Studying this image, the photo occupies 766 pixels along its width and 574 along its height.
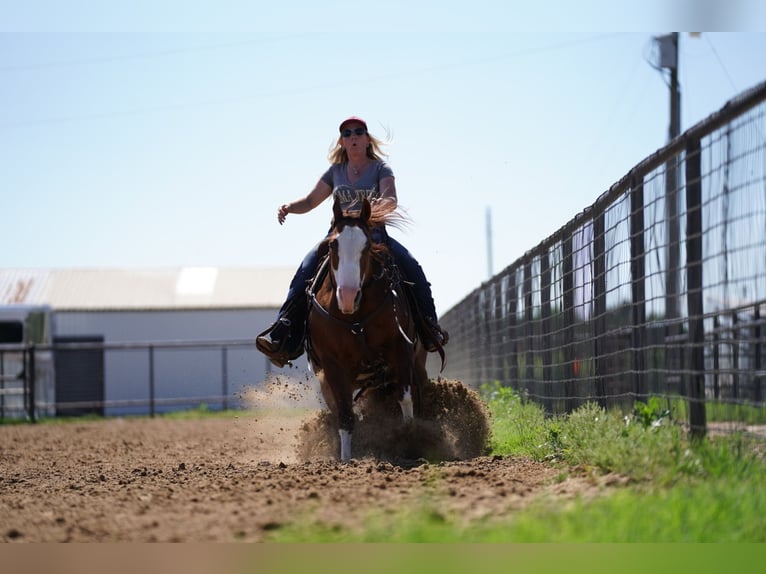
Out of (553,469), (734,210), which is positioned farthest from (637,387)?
(734,210)

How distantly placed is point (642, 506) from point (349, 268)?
3.91 m

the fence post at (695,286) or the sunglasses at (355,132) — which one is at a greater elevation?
the sunglasses at (355,132)

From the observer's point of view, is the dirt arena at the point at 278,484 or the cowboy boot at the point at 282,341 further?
the cowboy boot at the point at 282,341

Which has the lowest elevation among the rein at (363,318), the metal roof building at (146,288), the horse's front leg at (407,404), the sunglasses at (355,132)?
the horse's front leg at (407,404)

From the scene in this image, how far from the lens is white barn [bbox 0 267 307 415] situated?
30891mm

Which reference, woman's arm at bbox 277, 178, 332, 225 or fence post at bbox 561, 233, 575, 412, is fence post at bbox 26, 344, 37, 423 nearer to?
woman's arm at bbox 277, 178, 332, 225

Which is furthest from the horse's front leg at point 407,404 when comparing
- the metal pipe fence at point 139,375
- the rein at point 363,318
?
the metal pipe fence at point 139,375

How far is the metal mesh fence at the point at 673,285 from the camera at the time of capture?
16.8 ft

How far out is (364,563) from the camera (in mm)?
3777

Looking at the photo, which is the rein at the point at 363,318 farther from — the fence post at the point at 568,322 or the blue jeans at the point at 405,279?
the fence post at the point at 568,322

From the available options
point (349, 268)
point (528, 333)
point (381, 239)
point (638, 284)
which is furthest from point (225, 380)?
point (638, 284)

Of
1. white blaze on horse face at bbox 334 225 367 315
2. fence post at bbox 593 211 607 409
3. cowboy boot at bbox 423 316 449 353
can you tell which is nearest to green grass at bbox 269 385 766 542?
→ fence post at bbox 593 211 607 409

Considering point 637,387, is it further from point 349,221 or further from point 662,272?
point 349,221

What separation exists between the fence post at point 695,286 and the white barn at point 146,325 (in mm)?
22807
